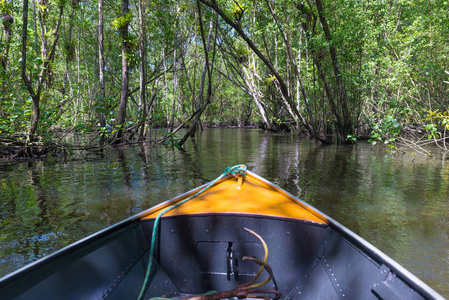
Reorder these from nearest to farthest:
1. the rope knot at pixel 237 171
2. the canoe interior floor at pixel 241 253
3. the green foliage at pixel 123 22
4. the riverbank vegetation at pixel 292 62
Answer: the canoe interior floor at pixel 241 253 → the rope knot at pixel 237 171 → the riverbank vegetation at pixel 292 62 → the green foliage at pixel 123 22

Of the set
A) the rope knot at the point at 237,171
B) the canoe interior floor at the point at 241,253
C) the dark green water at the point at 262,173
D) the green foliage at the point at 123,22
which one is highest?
the green foliage at the point at 123,22

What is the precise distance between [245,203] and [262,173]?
4.68 metres

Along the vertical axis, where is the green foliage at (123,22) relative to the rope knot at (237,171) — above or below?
above

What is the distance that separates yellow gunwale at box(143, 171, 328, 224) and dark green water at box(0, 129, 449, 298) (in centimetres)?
127

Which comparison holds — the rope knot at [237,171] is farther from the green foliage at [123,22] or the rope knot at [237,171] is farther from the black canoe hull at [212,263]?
→ the green foliage at [123,22]

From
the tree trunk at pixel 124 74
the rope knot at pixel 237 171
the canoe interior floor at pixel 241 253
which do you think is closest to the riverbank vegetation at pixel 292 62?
the tree trunk at pixel 124 74

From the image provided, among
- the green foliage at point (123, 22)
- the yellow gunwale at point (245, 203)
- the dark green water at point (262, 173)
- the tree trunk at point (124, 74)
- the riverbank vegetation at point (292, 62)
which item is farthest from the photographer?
the tree trunk at point (124, 74)

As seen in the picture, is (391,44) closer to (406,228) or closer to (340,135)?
(340,135)

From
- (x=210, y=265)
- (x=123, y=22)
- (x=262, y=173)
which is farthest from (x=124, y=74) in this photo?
(x=210, y=265)

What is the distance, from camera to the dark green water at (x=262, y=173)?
10.2 feet

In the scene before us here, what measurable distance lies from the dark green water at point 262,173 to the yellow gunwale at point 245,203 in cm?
127

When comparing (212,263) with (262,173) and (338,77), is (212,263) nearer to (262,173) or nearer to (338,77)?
(262,173)

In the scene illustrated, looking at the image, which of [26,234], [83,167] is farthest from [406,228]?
[83,167]

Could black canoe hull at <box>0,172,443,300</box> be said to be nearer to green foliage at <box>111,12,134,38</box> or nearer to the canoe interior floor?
the canoe interior floor
